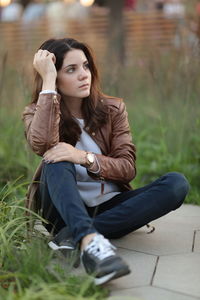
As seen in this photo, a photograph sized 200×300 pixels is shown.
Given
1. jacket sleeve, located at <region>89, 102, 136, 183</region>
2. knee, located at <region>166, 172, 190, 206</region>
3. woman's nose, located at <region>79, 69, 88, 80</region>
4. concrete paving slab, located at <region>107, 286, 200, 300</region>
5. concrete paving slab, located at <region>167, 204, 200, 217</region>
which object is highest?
woman's nose, located at <region>79, 69, 88, 80</region>

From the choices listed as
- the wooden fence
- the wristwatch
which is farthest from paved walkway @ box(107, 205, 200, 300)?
the wooden fence

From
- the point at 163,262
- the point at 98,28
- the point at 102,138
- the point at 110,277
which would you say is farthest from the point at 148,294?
the point at 98,28

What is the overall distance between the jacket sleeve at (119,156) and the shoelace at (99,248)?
531 millimetres

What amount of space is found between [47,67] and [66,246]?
3.16 ft

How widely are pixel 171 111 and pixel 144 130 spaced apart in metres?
0.40

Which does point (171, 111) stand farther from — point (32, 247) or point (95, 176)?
point (32, 247)

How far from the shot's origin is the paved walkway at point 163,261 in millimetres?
2648

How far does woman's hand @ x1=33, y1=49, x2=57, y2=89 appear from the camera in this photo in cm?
320

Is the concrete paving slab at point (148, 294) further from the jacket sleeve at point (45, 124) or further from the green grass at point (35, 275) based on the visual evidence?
the jacket sleeve at point (45, 124)

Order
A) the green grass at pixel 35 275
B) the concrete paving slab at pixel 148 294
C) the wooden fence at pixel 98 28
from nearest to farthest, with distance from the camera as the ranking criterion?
1. the green grass at pixel 35 275
2. the concrete paving slab at pixel 148 294
3. the wooden fence at pixel 98 28

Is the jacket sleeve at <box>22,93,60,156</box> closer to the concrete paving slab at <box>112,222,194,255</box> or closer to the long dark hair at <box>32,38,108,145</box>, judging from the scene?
the long dark hair at <box>32,38,108,145</box>

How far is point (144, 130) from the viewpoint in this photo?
5.72 m

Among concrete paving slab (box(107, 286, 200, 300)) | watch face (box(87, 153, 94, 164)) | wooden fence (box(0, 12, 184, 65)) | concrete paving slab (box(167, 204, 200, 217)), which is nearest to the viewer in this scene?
concrete paving slab (box(107, 286, 200, 300))

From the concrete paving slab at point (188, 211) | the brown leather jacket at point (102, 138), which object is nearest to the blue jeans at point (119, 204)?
the brown leather jacket at point (102, 138)
